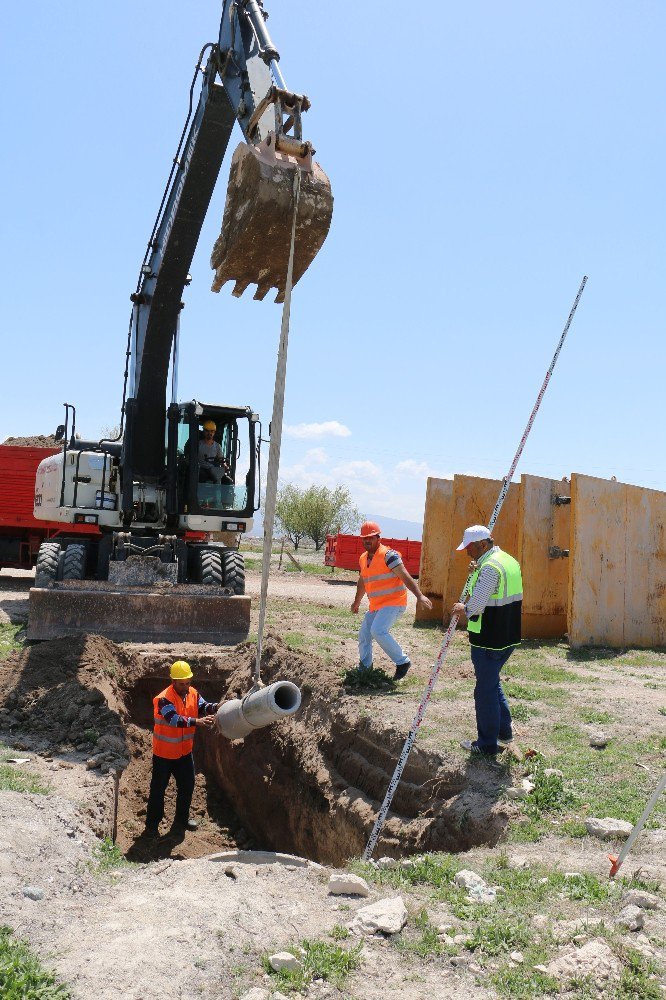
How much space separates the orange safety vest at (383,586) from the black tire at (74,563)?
467 cm

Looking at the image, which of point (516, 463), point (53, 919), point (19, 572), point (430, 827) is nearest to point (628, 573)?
point (516, 463)

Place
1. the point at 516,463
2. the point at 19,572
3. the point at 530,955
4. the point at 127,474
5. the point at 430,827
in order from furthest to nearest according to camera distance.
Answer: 1. the point at 19,572
2. the point at 127,474
3. the point at 516,463
4. the point at 430,827
5. the point at 530,955

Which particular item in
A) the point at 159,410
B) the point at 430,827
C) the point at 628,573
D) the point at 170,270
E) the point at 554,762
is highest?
the point at 170,270

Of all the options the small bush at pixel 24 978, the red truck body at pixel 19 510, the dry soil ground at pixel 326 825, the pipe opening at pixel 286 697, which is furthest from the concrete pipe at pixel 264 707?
the red truck body at pixel 19 510

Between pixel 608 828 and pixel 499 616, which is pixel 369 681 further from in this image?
pixel 608 828

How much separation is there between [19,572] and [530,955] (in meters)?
21.7

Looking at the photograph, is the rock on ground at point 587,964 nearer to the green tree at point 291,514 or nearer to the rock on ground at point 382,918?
the rock on ground at point 382,918

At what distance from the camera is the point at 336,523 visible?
177ft

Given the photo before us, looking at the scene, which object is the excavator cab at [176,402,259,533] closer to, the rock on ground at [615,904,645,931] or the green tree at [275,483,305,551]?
the rock on ground at [615,904,645,931]

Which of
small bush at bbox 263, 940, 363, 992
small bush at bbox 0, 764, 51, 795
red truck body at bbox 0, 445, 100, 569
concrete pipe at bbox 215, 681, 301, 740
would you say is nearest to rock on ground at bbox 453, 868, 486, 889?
small bush at bbox 263, 940, 363, 992

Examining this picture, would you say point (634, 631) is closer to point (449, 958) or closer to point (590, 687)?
point (590, 687)

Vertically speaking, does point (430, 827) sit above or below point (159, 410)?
below

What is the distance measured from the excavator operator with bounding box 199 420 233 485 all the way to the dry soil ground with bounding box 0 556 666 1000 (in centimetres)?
237

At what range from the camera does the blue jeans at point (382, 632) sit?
7898 millimetres
